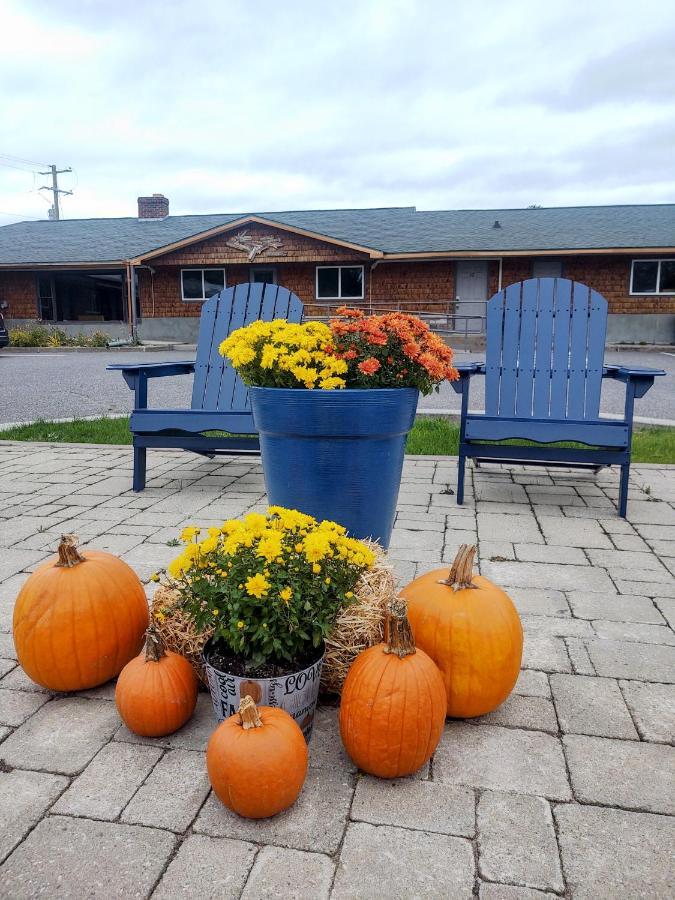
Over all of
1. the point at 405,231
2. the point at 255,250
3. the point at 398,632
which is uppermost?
the point at 405,231

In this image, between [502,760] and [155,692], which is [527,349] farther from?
[155,692]

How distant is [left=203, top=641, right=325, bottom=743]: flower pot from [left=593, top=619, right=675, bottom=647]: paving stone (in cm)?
112

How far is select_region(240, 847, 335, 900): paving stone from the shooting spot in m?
1.20

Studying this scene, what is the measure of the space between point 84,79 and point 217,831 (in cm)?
977

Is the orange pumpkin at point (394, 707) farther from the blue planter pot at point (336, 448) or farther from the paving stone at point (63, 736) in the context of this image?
the blue planter pot at point (336, 448)

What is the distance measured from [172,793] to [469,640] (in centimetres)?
83

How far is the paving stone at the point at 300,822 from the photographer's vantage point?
1344 mm

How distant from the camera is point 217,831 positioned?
53.8 inches

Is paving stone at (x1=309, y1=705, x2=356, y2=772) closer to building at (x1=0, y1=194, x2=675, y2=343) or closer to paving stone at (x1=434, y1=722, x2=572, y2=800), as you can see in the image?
paving stone at (x1=434, y1=722, x2=572, y2=800)

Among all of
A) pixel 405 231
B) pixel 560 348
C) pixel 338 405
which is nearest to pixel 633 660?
pixel 338 405

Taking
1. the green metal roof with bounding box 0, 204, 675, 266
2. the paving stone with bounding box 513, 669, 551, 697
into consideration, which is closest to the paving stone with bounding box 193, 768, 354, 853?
the paving stone with bounding box 513, 669, 551, 697

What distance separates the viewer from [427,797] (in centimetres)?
148

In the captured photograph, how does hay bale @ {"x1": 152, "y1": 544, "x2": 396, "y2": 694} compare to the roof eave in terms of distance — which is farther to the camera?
the roof eave

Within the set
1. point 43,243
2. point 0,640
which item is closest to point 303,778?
point 0,640
